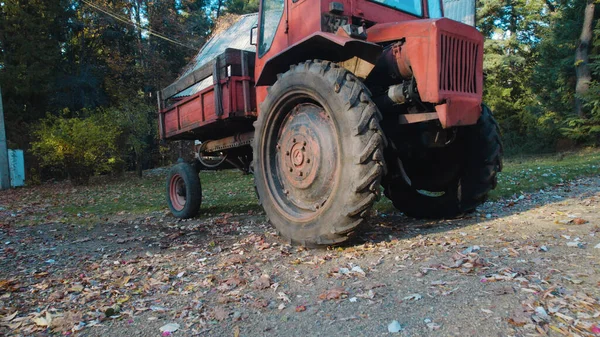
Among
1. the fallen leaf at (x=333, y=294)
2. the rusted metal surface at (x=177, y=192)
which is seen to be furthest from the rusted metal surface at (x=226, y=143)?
the fallen leaf at (x=333, y=294)

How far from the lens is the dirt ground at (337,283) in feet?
7.14

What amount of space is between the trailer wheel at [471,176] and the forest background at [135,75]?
14.7m

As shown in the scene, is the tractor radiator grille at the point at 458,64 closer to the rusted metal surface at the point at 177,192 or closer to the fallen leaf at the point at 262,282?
the fallen leaf at the point at 262,282

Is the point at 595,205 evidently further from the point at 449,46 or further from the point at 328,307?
the point at 328,307

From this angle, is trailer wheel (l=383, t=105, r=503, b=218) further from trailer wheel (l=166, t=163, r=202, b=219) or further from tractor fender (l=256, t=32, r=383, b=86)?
trailer wheel (l=166, t=163, r=202, b=219)

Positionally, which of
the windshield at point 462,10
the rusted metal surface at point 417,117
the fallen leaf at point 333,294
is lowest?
the fallen leaf at point 333,294

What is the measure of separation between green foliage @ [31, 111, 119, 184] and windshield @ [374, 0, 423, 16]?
1461 centimetres

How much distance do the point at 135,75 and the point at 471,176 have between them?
895 inches

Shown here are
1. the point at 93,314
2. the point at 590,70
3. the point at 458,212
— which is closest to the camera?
the point at 93,314

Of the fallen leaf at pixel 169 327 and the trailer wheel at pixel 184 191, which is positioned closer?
the fallen leaf at pixel 169 327

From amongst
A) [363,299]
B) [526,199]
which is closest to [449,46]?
[363,299]

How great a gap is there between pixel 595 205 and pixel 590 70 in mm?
16876

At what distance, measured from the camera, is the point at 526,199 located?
227 inches

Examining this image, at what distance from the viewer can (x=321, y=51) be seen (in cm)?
407
